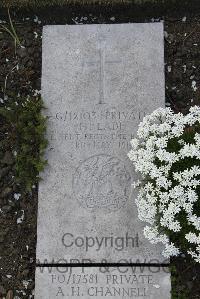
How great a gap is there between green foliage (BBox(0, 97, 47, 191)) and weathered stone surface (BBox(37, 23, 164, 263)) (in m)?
0.08

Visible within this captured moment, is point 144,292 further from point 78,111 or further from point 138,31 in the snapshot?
point 138,31

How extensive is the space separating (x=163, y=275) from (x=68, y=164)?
119cm

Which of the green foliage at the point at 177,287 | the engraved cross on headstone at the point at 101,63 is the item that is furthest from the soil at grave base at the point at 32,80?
the engraved cross on headstone at the point at 101,63

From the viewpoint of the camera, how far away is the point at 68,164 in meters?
4.48

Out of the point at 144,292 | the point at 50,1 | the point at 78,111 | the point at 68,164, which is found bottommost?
the point at 144,292

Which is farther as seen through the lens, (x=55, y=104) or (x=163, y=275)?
(x=55, y=104)

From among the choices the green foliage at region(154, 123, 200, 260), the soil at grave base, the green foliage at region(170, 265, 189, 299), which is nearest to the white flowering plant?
the green foliage at region(154, 123, 200, 260)

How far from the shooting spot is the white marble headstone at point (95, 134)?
14.3ft

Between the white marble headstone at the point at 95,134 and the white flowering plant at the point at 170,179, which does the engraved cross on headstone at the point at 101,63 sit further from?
the white flowering plant at the point at 170,179

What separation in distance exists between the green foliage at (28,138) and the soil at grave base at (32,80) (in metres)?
0.15

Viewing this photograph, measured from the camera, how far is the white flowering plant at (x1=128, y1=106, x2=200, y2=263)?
3.89 meters

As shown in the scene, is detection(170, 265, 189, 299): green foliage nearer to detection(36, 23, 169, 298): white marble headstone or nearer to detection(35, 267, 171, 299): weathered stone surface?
detection(35, 267, 171, 299): weathered stone surface

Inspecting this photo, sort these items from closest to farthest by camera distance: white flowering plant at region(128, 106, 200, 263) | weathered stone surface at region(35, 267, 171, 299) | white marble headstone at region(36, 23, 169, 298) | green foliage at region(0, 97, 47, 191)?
white flowering plant at region(128, 106, 200, 263) → weathered stone surface at region(35, 267, 171, 299) → white marble headstone at region(36, 23, 169, 298) → green foliage at region(0, 97, 47, 191)

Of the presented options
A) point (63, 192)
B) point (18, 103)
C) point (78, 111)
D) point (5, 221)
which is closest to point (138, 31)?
point (78, 111)
